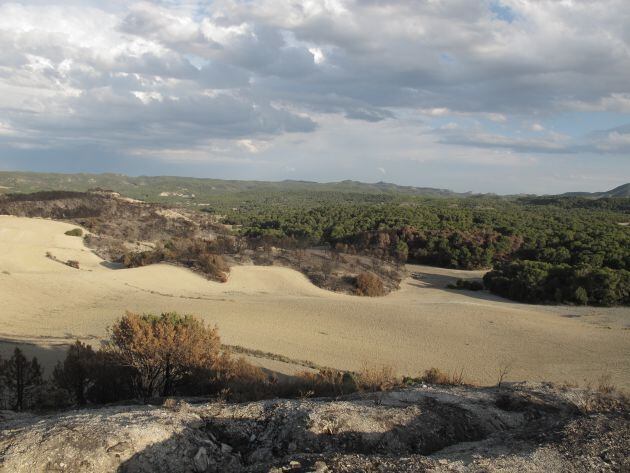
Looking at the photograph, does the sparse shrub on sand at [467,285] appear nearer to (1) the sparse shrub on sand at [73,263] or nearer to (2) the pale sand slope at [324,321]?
(2) the pale sand slope at [324,321]

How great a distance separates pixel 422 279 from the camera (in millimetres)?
28531

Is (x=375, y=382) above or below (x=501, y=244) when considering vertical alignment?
below

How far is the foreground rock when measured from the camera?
156 inches

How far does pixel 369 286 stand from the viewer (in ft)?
76.1

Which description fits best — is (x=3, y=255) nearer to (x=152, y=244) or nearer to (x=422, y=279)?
(x=152, y=244)

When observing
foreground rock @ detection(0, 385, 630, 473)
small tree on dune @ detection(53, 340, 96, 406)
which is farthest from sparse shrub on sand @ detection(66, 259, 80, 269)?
foreground rock @ detection(0, 385, 630, 473)

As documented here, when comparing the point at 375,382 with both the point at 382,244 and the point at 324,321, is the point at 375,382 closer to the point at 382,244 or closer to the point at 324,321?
the point at 324,321

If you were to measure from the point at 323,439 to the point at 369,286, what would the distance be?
18552 mm

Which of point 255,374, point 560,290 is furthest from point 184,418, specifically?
point 560,290

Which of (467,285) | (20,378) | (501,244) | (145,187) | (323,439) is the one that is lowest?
(467,285)

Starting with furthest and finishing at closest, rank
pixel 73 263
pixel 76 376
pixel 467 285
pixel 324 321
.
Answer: pixel 467 285, pixel 73 263, pixel 324 321, pixel 76 376

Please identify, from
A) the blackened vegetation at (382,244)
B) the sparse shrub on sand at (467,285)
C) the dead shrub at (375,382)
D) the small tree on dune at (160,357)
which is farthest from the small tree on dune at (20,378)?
the sparse shrub on sand at (467,285)

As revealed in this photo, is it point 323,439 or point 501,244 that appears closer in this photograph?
point 323,439

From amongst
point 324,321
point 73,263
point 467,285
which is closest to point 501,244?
point 467,285
